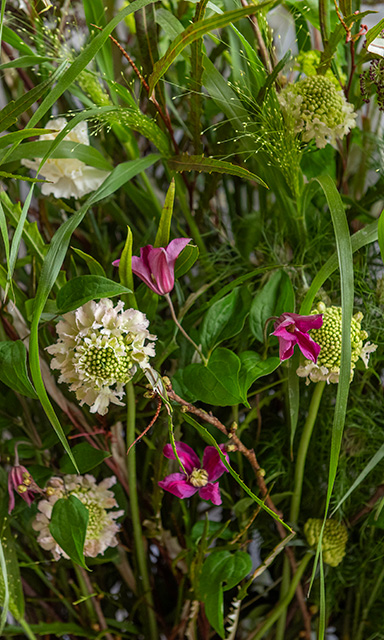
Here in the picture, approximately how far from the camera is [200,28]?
1.02 ft

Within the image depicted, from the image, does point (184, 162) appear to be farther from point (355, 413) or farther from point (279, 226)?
point (355, 413)

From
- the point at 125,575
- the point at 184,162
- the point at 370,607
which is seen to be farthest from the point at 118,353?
the point at 370,607

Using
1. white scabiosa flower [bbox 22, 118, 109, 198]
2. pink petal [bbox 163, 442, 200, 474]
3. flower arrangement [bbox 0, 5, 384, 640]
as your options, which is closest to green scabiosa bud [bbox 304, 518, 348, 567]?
flower arrangement [bbox 0, 5, 384, 640]

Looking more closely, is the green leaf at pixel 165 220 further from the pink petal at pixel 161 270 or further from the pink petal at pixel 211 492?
the pink petal at pixel 211 492

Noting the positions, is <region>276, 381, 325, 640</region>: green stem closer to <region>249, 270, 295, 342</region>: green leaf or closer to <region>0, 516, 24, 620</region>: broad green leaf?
<region>249, 270, 295, 342</region>: green leaf

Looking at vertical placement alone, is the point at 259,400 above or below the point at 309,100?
below

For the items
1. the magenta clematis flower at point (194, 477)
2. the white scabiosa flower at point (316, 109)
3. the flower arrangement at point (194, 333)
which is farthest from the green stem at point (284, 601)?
the white scabiosa flower at point (316, 109)

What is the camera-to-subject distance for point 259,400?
1.67 feet

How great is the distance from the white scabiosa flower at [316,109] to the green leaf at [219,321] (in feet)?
0.40

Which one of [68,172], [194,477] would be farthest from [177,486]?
[68,172]

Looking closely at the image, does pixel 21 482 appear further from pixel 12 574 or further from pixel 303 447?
pixel 303 447

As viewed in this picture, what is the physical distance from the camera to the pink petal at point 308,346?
0.36 metres

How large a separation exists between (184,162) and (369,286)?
0.19 m

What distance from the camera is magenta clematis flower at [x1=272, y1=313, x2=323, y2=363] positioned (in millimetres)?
357
